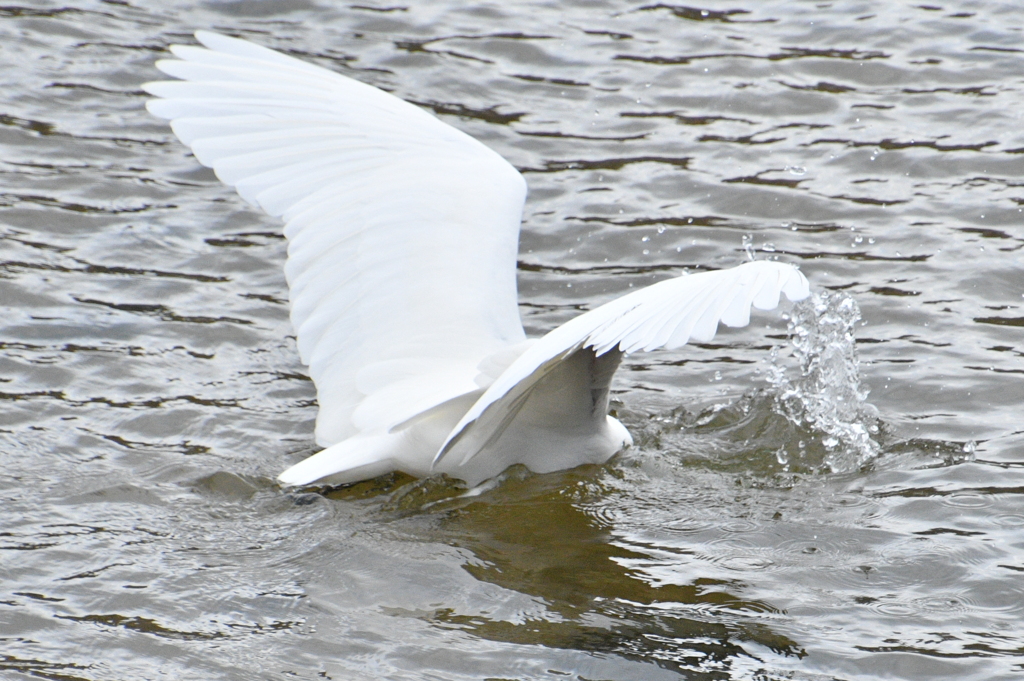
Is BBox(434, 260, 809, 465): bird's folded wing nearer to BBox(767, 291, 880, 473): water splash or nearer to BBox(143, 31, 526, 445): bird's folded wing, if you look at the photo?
BBox(143, 31, 526, 445): bird's folded wing

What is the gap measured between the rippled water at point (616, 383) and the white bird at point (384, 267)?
0.74ft

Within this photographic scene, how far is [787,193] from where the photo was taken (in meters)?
7.02

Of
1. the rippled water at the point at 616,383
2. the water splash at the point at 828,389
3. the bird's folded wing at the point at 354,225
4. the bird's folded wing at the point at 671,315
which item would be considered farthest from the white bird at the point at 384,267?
the water splash at the point at 828,389

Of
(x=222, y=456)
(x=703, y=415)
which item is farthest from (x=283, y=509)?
(x=703, y=415)

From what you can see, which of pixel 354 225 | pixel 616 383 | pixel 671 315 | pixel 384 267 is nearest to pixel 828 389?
pixel 616 383

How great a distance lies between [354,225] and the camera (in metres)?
4.86

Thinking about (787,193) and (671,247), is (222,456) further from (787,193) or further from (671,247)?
(787,193)

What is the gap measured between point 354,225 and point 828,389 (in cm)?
183

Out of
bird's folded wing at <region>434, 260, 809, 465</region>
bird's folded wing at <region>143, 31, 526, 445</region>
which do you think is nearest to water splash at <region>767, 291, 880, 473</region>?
bird's folded wing at <region>143, 31, 526, 445</region>

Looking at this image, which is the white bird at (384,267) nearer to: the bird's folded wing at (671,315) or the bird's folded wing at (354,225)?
the bird's folded wing at (354,225)

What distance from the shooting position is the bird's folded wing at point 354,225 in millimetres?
4738

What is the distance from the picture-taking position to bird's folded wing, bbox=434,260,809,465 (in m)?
3.33

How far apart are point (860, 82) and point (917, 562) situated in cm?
453

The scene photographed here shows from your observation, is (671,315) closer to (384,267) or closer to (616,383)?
(384,267)
